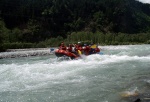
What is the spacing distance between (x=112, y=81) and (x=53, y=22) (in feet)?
267

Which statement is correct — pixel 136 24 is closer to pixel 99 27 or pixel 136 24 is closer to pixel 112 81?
pixel 99 27

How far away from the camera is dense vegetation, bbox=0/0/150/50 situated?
68875 mm

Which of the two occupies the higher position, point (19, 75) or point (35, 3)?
point (35, 3)

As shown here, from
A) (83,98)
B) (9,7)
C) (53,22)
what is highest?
(9,7)

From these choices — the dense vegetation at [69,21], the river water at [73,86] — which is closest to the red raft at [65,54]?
the river water at [73,86]

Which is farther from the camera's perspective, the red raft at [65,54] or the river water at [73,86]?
the red raft at [65,54]

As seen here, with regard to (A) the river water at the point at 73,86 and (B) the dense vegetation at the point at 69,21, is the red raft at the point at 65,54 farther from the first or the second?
(B) the dense vegetation at the point at 69,21

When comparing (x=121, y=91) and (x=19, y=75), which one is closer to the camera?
(x=121, y=91)

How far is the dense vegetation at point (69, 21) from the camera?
2712 inches

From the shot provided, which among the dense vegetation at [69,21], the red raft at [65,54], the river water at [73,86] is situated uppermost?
the dense vegetation at [69,21]

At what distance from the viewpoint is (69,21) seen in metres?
102

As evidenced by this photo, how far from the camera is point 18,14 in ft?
281

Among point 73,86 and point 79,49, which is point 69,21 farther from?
point 73,86

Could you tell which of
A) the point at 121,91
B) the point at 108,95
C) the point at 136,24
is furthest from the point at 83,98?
the point at 136,24
